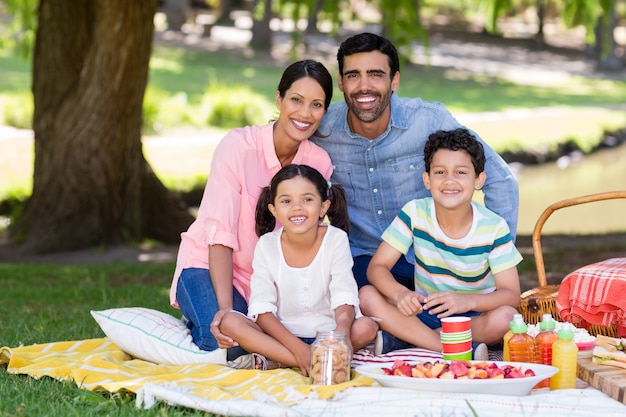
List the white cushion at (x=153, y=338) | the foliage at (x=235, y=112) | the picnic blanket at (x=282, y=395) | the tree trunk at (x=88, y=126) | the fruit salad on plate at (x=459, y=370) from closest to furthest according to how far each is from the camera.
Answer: the picnic blanket at (x=282, y=395)
the fruit salad on plate at (x=459, y=370)
the white cushion at (x=153, y=338)
the tree trunk at (x=88, y=126)
the foliage at (x=235, y=112)

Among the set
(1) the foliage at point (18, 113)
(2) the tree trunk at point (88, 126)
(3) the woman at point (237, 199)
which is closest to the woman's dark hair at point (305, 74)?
(3) the woman at point (237, 199)

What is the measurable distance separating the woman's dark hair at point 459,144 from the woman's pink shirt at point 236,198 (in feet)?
2.00

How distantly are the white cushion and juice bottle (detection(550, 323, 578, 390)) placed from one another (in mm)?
1305

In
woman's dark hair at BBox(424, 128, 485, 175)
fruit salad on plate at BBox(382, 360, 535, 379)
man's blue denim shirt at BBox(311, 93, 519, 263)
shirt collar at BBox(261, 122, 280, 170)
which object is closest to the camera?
fruit salad on plate at BBox(382, 360, 535, 379)

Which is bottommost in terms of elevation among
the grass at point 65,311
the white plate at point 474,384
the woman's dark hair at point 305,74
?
the grass at point 65,311

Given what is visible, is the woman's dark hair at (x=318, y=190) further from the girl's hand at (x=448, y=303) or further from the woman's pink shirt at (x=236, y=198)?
the girl's hand at (x=448, y=303)

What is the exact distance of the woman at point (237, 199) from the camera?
418 cm

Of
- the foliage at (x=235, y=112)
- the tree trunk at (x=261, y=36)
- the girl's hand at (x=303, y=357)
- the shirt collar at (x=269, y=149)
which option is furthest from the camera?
the tree trunk at (x=261, y=36)

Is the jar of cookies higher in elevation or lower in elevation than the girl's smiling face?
lower

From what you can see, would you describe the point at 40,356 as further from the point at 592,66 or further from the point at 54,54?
the point at 592,66

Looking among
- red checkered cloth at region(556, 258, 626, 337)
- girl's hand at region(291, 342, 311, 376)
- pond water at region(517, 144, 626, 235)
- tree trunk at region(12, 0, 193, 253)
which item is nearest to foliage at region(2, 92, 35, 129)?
tree trunk at region(12, 0, 193, 253)

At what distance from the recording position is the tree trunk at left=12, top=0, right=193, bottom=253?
780 cm

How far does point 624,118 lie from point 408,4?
10.1 metres

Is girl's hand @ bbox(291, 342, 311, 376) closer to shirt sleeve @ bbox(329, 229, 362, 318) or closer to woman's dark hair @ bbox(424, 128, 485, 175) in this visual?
shirt sleeve @ bbox(329, 229, 362, 318)
